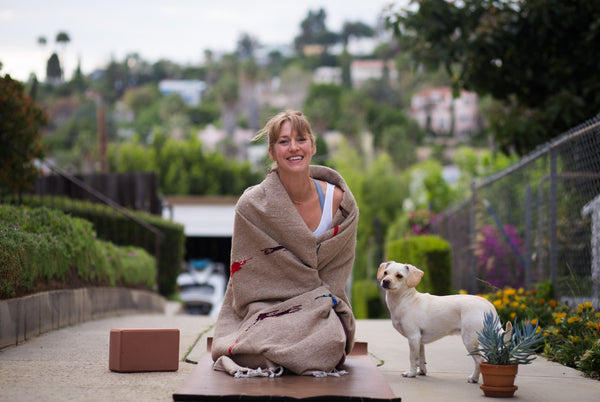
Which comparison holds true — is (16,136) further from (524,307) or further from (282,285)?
(524,307)

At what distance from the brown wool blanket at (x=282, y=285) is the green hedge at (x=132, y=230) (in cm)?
582

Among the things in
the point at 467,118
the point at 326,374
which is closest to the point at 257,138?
the point at 326,374

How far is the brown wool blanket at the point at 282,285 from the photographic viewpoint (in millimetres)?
4598

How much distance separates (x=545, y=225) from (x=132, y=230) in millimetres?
9566

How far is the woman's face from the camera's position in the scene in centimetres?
503

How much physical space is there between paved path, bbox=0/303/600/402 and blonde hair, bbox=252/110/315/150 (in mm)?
1650

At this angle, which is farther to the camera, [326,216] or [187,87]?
[187,87]

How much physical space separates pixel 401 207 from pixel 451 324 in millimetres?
40604

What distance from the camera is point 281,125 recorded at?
5.10m

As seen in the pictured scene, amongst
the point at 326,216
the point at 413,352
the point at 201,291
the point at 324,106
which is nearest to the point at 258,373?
the point at 413,352

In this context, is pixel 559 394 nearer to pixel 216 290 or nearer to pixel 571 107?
pixel 571 107

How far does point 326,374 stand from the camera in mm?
4508

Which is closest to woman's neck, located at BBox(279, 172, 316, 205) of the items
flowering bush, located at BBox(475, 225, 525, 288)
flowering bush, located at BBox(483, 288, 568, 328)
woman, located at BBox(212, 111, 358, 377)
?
woman, located at BBox(212, 111, 358, 377)

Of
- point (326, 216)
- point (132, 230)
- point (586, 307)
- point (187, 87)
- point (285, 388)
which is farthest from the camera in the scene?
point (187, 87)
